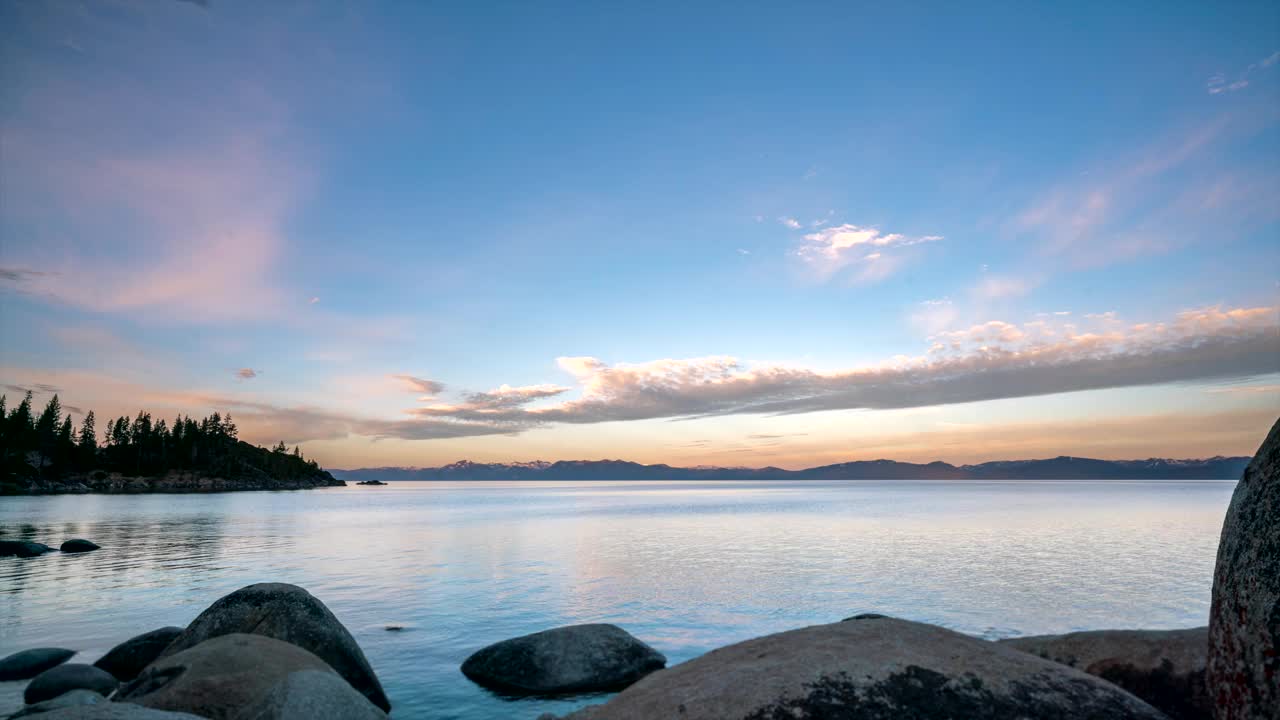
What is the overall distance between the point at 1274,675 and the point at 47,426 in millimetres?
239201

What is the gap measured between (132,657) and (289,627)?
5.00 meters

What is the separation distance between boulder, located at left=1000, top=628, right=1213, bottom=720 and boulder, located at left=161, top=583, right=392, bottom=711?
11.8 metres

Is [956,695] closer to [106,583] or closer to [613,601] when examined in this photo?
[613,601]

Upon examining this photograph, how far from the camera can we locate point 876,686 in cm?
549

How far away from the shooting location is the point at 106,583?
29422 mm

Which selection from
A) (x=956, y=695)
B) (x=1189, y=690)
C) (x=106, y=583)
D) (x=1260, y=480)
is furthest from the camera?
(x=106, y=583)

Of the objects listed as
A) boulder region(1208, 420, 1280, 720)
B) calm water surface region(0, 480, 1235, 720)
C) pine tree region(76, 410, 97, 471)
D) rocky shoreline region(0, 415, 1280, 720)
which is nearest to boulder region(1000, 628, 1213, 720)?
rocky shoreline region(0, 415, 1280, 720)

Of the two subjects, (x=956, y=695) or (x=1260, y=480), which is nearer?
(x=1260, y=480)

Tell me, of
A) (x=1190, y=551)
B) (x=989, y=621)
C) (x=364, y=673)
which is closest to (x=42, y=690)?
(x=364, y=673)

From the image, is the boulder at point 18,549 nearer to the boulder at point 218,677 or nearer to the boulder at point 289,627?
the boulder at point 289,627

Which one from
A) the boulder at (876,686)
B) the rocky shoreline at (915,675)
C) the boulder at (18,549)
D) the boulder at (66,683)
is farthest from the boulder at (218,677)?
the boulder at (18,549)

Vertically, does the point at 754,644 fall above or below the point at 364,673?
above

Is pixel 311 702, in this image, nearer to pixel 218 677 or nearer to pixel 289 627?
pixel 218 677

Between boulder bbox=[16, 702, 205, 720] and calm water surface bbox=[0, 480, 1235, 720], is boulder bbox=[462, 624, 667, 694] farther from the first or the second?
boulder bbox=[16, 702, 205, 720]
